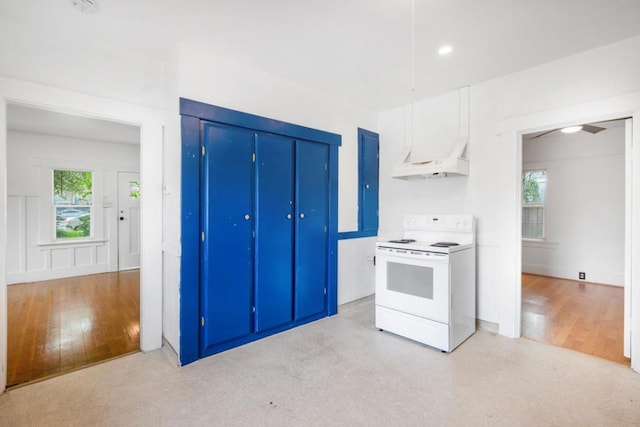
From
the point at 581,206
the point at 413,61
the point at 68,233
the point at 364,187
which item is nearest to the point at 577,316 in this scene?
the point at 581,206

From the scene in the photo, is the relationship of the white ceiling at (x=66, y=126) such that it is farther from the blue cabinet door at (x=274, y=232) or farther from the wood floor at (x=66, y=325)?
the blue cabinet door at (x=274, y=232)

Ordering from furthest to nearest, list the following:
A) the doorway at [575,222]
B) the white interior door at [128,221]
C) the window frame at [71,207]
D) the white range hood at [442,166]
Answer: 1. the white interior door at [128,221]
2. the window frame at [71,207]
3. the doorway at [575,222]
4. the white range hood at [442,166]

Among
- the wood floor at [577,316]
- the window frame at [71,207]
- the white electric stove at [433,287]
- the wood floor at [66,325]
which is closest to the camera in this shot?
the wood floor at [66,325]

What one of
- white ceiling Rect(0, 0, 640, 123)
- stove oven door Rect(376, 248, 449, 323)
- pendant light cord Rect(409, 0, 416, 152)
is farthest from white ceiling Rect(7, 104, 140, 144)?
stove oven door Rect(376, 248, 449, 323)

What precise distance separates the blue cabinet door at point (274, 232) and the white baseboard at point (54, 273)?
477 centimetres

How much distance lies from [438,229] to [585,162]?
3.75 meters

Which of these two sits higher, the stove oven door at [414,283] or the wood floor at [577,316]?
the stove oven door at [414,283]

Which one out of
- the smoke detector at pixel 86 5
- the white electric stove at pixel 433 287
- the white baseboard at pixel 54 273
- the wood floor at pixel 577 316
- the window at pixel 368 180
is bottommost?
the wood floor at pixel 577 316

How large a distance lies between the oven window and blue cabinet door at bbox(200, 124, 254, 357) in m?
1.40

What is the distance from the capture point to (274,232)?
2928 mm

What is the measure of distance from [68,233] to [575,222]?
30.3ft

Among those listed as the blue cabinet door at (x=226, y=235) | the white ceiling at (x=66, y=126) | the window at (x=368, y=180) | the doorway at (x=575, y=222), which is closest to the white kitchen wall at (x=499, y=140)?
the window at (x=368, y=180)

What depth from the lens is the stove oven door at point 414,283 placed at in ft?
8.51

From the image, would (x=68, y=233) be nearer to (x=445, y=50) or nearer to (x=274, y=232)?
(x=274, y=232)
